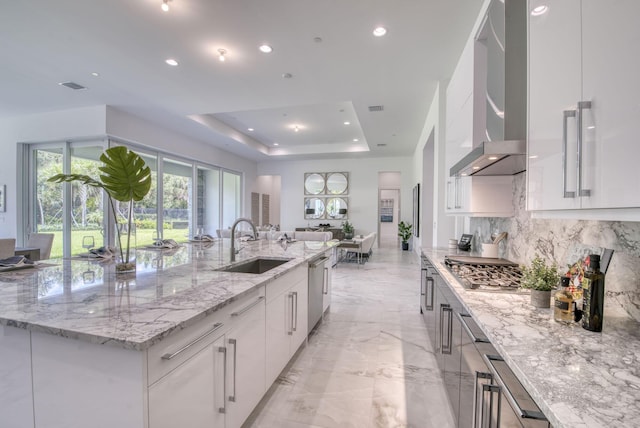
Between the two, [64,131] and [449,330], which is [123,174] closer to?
[449,330]

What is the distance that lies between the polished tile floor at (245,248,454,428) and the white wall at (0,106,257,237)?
5159 mm

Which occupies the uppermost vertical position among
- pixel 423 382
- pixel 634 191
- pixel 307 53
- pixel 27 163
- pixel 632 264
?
pixel 307 53

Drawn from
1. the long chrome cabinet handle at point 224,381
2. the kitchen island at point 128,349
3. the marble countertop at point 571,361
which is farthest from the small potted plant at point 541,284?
the long chrome cabinet handle at point 224,381

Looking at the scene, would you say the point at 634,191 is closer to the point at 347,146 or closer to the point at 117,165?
the point at 117,165

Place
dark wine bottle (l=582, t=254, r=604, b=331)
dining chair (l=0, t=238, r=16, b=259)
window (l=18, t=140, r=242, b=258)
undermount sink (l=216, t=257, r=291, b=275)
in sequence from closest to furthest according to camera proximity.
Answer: dark wine bottle (l=582, t=254, r=604, b=331) < undermount sink (l=216, t=257, r=291, b=275) < dining chair (l=0, t=238, r=16, b=259) < window (l=18, t=140, r=242, b=258)

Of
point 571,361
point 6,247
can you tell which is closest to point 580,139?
point 571,361

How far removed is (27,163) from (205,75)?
4.83m

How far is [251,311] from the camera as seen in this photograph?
159cm

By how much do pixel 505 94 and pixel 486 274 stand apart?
1.13 metres

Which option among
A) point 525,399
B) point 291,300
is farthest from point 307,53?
point 525,399

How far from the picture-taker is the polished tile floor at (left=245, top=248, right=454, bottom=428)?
1821 millimetres

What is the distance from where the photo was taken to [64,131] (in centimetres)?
539

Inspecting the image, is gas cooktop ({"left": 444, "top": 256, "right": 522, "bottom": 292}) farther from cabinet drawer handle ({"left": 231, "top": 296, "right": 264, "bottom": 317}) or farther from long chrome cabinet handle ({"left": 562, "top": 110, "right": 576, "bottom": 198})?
cabinet drawer handle ({"left": 231, "top": 296, "right": 264, "bottom": 317})

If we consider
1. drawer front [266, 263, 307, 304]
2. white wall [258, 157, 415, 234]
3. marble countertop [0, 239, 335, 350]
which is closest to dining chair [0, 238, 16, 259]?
marble countertop [0, 239, 335, 350]
